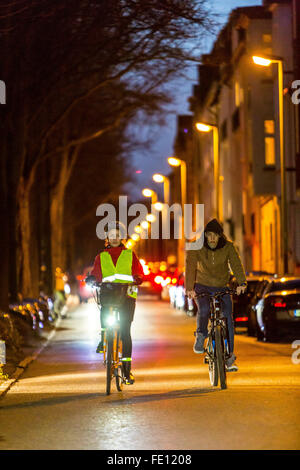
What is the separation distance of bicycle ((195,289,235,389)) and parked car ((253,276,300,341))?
28.6 ft

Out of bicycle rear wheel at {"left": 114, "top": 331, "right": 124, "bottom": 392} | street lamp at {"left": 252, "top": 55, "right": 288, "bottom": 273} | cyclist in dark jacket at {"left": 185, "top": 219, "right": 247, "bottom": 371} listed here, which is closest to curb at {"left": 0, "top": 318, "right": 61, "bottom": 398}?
bicycle rear wheel at {"left": 114, "top": 331, "right": 124, "bottom": 392}

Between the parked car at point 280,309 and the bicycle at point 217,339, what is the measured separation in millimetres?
8716

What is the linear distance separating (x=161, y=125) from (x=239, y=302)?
45.8 ft

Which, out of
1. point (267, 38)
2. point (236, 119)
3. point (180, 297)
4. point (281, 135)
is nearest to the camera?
point (281, 135)

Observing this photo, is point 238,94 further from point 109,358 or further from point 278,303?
point 109,358

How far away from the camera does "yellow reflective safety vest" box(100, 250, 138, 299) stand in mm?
13594

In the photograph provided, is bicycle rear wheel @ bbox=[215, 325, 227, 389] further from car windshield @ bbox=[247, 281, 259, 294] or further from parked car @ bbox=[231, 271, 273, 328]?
car windshield @ bbox=[247, 281, 259, 294]

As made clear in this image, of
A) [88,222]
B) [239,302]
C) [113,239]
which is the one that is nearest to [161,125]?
[239,302]

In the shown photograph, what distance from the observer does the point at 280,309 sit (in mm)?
22297

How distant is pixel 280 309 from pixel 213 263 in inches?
350

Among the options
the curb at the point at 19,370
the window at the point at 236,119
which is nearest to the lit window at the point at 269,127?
the window at the point at 236,119

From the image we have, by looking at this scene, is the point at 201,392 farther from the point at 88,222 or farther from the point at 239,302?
the point at 88,222

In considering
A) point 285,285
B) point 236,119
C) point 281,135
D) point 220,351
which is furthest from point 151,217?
point 220,351

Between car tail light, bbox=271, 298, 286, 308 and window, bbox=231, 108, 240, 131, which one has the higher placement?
window, bbox=231, 108, 240, 131
